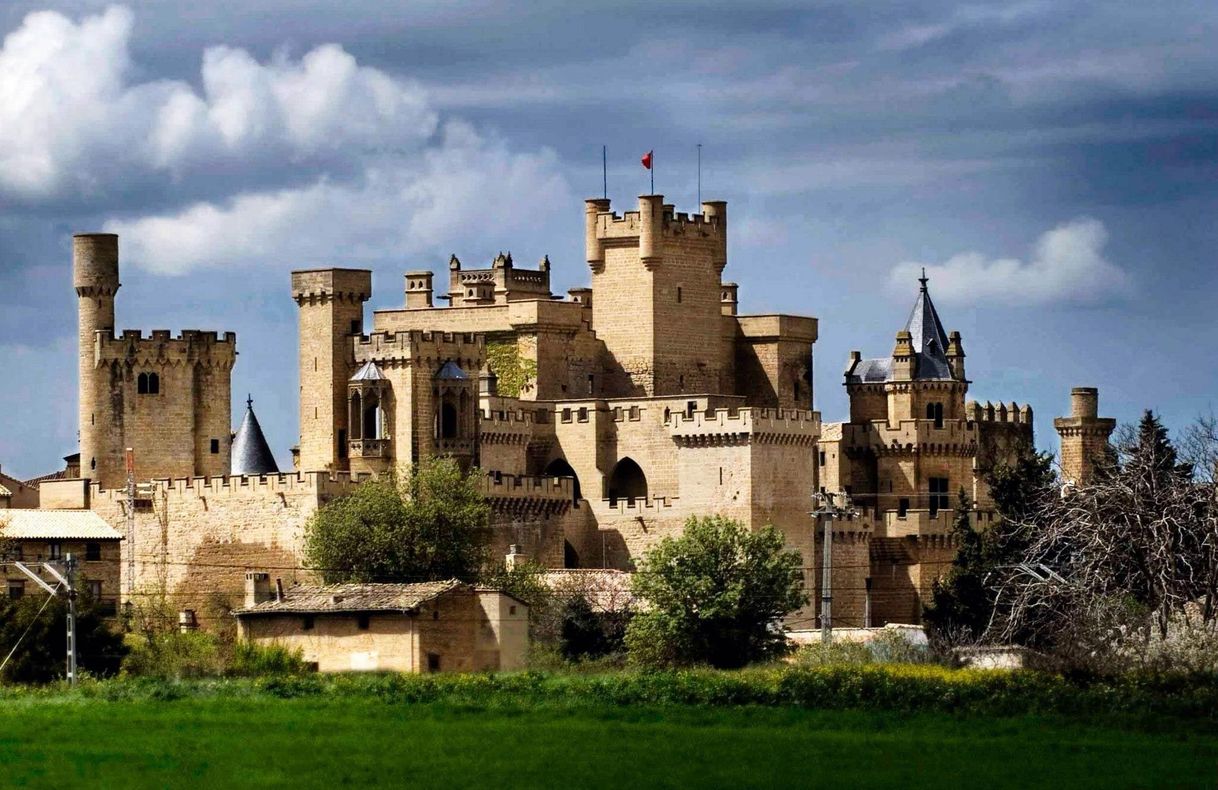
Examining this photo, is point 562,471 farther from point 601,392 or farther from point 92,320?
point 92,320

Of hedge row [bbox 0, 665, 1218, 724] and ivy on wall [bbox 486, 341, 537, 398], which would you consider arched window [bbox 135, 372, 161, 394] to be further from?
hedge row [bbox 0, 665, 1218, 724]

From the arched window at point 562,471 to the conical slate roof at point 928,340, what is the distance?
11673mm

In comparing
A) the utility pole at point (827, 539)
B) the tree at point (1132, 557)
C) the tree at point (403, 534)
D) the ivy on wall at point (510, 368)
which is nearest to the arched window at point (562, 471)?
the ivy on wall at point (510, 368)

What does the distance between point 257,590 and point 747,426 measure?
45.5ft

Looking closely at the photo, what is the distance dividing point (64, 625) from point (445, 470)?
12479 mm

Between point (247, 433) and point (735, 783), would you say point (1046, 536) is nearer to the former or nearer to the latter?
point (735, 783)

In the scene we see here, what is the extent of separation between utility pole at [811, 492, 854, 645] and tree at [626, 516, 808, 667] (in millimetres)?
917

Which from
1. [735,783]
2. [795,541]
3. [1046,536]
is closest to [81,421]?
[795,541]

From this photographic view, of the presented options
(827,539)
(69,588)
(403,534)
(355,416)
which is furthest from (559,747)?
(355,416)

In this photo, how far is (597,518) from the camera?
93125 millimetres

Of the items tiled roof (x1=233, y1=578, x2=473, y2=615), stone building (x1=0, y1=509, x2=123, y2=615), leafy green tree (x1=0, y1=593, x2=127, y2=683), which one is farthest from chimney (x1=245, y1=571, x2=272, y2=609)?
stone building (x1=0, y1=509, x2=123, y2=615)

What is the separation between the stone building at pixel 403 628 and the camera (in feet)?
251

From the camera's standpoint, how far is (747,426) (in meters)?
89.1

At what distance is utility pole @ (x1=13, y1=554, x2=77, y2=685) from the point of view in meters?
73.6
